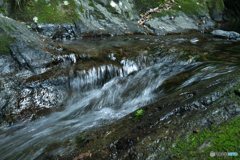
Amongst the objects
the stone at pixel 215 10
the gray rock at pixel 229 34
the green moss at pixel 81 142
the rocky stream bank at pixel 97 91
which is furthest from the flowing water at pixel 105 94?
the stone at pixel 215 10

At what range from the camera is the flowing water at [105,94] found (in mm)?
3336

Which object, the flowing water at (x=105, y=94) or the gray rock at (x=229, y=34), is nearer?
the flowing water at (x=105, y=94)

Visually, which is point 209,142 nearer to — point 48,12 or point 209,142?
point 209,142

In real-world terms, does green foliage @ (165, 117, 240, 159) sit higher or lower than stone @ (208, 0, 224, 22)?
lower

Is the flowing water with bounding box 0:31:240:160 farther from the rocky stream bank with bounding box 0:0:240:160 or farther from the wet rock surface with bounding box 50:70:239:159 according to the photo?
the wet rock surface with bounding box 50:70:239:159

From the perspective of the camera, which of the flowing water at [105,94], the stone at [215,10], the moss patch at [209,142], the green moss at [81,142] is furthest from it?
the stone at [215,10]

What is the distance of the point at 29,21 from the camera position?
7.78 m

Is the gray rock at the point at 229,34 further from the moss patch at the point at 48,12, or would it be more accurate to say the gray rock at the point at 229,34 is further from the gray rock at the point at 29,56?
the gray rock at the point at 29,56

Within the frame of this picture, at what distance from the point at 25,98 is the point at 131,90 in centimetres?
281

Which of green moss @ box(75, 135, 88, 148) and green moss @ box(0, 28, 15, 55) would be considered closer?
green moss @ box(75, 135, 88, 148)

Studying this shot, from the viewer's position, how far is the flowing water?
3336 millimetres

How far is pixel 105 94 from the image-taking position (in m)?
4.96

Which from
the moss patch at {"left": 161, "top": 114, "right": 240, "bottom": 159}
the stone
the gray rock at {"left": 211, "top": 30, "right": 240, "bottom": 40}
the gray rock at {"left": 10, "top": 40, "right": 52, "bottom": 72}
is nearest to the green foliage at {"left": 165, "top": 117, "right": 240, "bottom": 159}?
the moss patch at {"left": 161, "top": 114, "right": 240, "bottom": 159}

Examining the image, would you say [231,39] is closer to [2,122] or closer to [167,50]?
[167,50]
